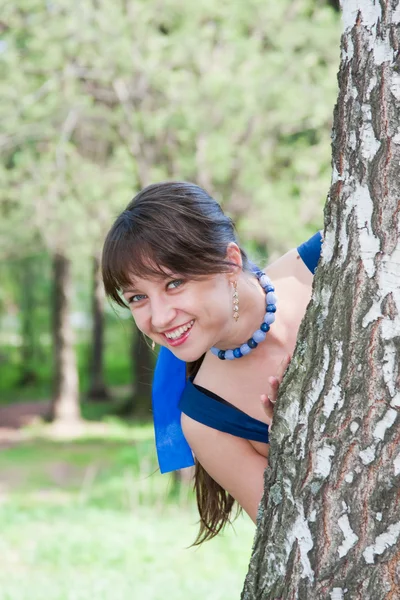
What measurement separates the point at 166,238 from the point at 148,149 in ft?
21.5

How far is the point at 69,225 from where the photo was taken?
10.5m

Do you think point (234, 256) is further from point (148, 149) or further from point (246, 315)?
point (148, 149)

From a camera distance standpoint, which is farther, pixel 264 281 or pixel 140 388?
pixel 140 388

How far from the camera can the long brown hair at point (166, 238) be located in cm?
196

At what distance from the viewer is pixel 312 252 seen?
2500mm

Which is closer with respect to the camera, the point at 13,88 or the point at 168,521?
the point at 168,521

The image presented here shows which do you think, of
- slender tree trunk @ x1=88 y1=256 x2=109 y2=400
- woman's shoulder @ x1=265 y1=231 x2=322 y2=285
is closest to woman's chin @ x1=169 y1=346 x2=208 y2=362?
woman's shoulder @ x1=265 y1=231 x2=322 y2=285

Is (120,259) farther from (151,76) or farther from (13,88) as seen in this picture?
(13,88)

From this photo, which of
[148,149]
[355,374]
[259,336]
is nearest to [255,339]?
[259,336]

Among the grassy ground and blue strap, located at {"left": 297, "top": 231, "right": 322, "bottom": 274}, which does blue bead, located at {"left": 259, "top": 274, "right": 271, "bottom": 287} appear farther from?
the grassy ground

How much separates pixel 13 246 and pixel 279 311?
11207mm

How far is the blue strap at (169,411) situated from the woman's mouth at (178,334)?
1.49 ft

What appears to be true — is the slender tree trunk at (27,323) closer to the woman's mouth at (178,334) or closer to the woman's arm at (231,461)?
the woman's arm at (231,461)

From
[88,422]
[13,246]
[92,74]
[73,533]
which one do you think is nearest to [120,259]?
[73,533]
